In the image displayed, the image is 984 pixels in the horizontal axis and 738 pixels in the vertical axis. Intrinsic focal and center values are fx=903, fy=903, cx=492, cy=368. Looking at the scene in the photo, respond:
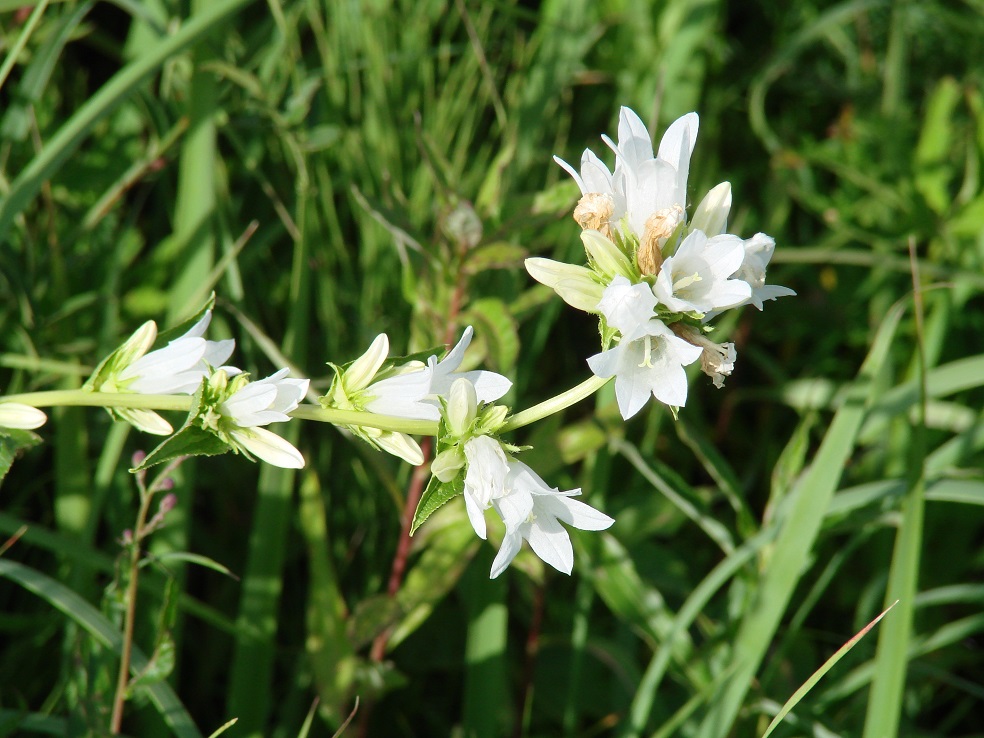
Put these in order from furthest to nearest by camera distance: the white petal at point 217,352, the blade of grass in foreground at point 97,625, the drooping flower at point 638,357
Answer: the blade of grass in foreground at point 97,625 → the white petal at point 217,352 → the drooping flower at point 638,357

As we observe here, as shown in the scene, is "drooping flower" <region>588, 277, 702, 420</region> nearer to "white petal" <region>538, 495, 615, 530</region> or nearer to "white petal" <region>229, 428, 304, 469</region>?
"white petal" <region>538, 495, 615, 530</region>

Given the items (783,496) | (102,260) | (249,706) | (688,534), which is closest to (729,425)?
(688,534)

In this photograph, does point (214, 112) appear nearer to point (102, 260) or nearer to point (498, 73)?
point (102, 260)

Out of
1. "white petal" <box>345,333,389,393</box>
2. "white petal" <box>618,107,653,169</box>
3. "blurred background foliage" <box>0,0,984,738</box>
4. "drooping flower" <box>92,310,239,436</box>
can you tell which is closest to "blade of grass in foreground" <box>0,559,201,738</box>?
"blurred background foliage" <box>0,0,984,738</box>

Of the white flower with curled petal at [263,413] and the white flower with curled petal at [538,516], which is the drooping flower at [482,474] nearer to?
the white flower with curled petal at [538,516]

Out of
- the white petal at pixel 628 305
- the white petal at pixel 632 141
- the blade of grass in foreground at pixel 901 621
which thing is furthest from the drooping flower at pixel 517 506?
the blade of grass in foreground at pixel 901 621

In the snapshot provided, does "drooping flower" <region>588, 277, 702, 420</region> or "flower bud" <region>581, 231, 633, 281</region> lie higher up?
"flower bud" <region>581, 231, 633, 281</region>
